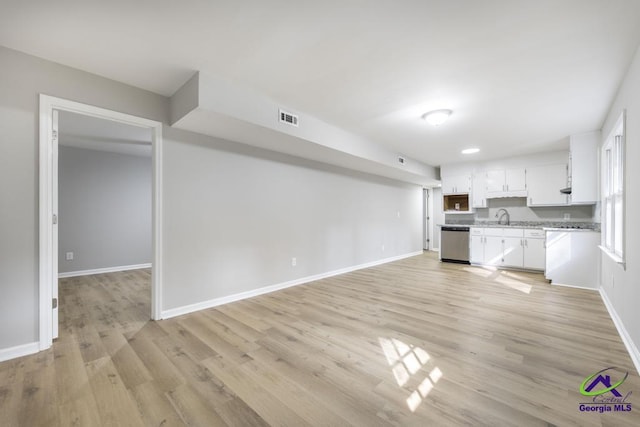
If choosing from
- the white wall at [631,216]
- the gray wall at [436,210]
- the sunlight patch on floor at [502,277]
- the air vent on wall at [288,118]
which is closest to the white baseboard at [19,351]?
the air vent on wall at [288,118]

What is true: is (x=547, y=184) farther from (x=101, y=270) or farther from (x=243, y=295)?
(x=101, y=270)

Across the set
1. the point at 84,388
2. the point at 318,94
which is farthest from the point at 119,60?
the point at 84,388

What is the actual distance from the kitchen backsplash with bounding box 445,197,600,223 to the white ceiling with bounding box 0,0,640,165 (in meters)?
2.97

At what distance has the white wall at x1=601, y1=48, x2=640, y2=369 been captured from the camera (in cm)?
212

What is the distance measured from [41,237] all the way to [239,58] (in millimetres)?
2281

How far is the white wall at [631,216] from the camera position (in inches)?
83.4

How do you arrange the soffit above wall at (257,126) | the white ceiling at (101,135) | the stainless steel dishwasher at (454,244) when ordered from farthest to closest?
the stainless steel dishwasher at (454,244) < the white ceiling at (101,135) < the soffit above wall at (257,126)

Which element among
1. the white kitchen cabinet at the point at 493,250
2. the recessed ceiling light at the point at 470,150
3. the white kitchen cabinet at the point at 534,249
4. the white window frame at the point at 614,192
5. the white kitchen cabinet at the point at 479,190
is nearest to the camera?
the white window frame at the point at 614,192

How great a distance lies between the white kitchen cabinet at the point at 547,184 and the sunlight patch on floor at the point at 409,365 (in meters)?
5.16

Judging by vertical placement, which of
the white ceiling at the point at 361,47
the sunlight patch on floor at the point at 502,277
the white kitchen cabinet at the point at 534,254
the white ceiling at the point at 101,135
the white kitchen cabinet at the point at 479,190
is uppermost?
the white ceiling at the point at 361,47

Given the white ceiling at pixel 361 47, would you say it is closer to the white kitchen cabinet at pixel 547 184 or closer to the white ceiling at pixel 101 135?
the white ceiling at pixel 101 135

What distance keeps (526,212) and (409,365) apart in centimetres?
569

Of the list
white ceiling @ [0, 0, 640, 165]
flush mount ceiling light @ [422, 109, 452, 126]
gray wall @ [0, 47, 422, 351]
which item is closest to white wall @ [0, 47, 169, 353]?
gray wall @ [0, 47, 422, 351]

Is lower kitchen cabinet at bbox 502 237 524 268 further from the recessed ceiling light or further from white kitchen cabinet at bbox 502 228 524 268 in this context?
the recessed ceiling light
